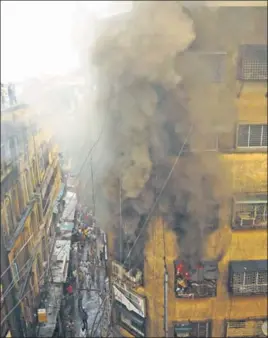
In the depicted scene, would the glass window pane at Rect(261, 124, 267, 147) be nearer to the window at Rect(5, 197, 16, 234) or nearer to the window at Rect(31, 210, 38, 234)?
the window at Rect(5, 197, 16, 234)

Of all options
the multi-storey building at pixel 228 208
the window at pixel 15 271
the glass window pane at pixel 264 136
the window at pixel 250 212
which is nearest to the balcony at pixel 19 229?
the window at pixel 15 271

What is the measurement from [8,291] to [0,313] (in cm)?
85

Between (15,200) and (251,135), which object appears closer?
(251,135)

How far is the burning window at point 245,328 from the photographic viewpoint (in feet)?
31.5

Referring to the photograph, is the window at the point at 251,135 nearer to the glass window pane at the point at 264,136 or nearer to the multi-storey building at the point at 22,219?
the glass window pane at the point at 264,136

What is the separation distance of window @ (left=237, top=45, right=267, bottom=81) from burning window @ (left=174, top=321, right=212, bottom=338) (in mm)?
6367

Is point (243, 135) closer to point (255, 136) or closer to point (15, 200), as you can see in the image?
point (255, 136)

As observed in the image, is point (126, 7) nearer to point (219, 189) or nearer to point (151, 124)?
point (151, 124)

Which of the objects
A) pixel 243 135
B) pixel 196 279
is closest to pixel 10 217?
pixel 196 279

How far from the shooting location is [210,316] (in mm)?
9453

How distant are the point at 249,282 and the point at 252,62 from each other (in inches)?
205

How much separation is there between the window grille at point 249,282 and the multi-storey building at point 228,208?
2 centimetres

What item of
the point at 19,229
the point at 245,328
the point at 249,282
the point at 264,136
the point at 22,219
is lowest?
the point at 245,328

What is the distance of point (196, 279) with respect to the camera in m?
8.98
